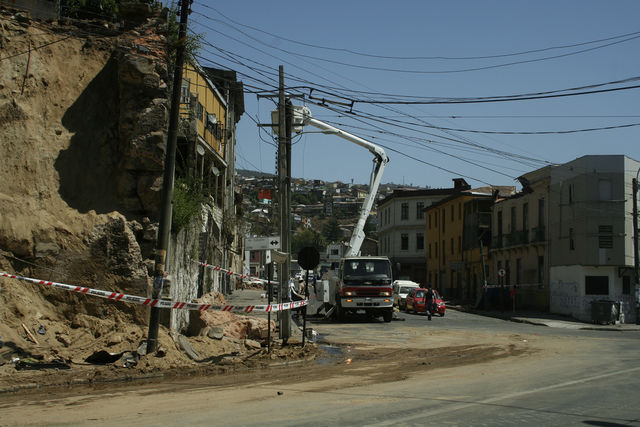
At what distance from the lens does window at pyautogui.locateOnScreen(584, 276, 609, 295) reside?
1382 inches

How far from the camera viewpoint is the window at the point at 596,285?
1382 inches

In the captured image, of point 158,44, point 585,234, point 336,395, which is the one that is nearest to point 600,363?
point 336,395

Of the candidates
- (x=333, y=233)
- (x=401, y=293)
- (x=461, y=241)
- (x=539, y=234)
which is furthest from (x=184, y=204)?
(x=333, y=233)

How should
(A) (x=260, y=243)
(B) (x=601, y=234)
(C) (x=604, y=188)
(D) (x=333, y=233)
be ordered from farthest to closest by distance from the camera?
(D) (x=333, y=233)
(C) (x=604, y=188)
(B) (x=601, y=234)
(A) (x=260, y=243)

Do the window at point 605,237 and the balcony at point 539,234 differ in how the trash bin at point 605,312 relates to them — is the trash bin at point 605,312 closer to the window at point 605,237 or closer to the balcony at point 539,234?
the window at point 605,237

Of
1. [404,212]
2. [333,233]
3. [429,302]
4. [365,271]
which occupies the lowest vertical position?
[429,302]

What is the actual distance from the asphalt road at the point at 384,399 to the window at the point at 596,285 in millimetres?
21802

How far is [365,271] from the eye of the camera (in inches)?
1081

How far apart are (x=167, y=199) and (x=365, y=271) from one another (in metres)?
15.0

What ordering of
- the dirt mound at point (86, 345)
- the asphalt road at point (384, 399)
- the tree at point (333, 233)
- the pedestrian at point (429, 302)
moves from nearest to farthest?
the asphalt road at point (384, 399) < the dirt mound at point (86, 345) < the pedestrian at point (429, 302) < the tree at point (333, 233)

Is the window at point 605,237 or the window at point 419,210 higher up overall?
the window at point 419,210

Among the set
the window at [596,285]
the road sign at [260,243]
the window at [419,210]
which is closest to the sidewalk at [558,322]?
the window at [596,285]

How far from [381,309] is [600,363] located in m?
14.0

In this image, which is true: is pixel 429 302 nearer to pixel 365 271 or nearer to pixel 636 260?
pixel 365 271
